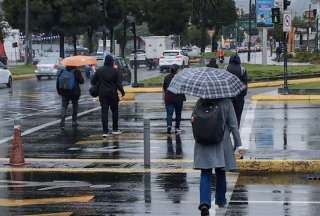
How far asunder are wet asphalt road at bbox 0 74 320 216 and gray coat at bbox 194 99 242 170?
71cm

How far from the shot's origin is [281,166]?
40.5ft

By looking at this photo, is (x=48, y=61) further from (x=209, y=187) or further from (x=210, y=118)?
(x=210, y=118)

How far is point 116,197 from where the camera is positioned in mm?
10305

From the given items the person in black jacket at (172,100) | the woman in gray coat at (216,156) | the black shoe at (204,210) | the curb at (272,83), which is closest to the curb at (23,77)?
the curb at (272,83)

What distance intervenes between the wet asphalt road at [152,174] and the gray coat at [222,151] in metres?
0.71

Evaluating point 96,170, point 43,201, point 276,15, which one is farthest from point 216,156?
point 276,15

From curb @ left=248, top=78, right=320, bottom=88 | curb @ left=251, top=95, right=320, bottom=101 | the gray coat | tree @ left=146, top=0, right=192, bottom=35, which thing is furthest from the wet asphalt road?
tree @ left=146, top=0, right=192, bottom=35

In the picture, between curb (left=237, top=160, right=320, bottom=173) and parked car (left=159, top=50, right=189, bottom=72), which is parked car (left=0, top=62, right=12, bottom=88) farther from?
curb (left=237, top=160, right=320, bottom=173)

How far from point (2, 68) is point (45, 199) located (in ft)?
104

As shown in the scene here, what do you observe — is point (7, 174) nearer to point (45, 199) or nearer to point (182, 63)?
point (45, 199)

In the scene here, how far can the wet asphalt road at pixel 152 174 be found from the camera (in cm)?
966

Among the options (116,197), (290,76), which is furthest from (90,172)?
(290,76)

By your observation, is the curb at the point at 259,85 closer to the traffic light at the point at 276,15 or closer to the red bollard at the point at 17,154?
the traffic light at the point at 276,15

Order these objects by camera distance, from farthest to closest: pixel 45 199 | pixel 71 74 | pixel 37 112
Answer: pixel 37 112, pixel 71 74, pixel 45 199
